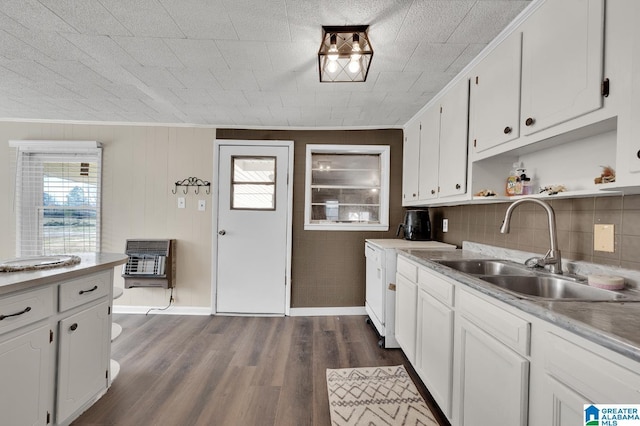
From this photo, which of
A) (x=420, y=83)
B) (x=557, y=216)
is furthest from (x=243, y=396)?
(x=420, y=83)

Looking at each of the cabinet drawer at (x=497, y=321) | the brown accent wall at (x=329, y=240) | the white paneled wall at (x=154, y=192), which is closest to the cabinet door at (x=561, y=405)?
the cabinet drawer at (x=497, y=321)

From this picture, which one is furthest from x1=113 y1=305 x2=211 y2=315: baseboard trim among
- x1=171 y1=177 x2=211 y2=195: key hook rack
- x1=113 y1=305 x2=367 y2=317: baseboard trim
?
x1=171 y1=177 x2=211 y2=195: key hook rack

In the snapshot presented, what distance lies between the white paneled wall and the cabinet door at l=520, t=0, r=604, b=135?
119 inches

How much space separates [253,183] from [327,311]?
176cm

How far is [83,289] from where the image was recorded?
4.94ft

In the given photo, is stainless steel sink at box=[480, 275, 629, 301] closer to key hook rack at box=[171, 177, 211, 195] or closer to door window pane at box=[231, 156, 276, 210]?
door window pane at box=[231, 156, 276, 210]

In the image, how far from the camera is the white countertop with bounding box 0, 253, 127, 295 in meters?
1.13

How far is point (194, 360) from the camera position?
87.7 inches

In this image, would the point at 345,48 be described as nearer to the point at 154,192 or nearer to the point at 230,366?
the point at 230,366

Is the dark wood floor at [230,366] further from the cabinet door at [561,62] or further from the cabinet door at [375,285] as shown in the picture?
the cabinet door at [561,62]

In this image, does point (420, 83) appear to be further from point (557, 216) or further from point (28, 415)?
point (28, 415)

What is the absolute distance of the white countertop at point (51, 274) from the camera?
1.13 m

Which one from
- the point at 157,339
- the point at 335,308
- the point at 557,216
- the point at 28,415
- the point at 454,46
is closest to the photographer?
the point at 28,415

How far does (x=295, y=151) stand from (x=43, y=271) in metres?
2.45
